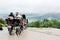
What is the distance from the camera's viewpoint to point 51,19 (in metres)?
28.1

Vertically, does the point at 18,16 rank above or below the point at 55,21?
above

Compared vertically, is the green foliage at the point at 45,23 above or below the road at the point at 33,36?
below

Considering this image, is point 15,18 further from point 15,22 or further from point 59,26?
point 59,26

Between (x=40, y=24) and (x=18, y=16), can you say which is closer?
(x=18, y=16)

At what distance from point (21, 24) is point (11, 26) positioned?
0.58 meters

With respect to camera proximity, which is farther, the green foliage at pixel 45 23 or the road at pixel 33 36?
the green foliage at pixel 45 23

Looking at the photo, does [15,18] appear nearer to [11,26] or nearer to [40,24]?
[11,26]

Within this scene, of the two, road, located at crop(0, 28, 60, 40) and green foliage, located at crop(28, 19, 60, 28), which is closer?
road, located at crop(0, 28, 60, 40)

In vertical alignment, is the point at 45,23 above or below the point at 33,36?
below

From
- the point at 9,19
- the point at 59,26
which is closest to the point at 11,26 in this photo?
the point at 9,19

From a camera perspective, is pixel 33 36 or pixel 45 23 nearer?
pixel 33 36

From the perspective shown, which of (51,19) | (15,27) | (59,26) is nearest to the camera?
(15,27)

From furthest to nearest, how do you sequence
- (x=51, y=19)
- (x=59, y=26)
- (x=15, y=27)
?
1. (x=51, y=19)
2. (x=59, y=26)
3. (x=15, y=27)

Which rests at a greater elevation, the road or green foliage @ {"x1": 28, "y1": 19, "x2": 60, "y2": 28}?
the road
